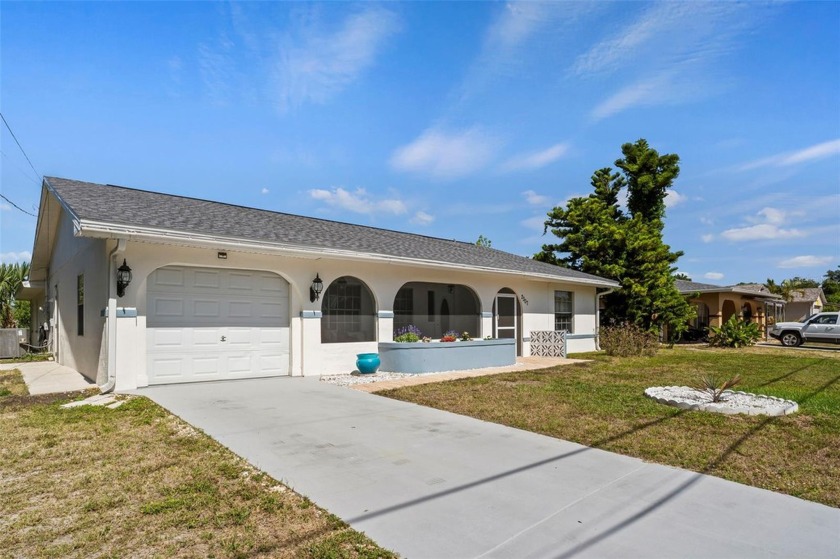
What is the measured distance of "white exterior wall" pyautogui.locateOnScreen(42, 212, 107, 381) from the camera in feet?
30.4

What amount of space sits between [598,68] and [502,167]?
6592 mm

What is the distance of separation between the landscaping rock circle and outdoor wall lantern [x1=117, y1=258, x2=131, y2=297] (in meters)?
9.28

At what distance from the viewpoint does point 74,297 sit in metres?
11.9

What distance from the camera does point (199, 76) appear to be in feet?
38.1

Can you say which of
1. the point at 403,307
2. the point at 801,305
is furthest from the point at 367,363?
the point at 801,305

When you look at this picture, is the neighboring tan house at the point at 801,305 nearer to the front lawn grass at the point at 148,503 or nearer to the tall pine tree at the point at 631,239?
the tall pine tree at the point at 631,239

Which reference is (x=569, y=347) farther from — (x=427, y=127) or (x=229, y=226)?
(x=229, y=226)

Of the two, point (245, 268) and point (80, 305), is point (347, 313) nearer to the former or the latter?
point (245, 268)

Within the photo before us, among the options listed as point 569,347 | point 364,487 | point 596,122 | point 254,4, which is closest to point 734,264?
point 569,347

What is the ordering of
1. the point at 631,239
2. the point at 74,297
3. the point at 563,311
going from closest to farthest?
the point at 74,297
the point at 563,311
the point at 631,239

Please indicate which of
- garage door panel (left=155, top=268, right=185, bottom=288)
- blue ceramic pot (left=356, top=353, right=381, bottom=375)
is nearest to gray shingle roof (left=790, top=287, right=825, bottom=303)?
blue ceramic pot (left=356, top=353, right=381, bottom=375)

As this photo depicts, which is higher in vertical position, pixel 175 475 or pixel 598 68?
pixel 598 68

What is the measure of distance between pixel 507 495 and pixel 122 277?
753cm

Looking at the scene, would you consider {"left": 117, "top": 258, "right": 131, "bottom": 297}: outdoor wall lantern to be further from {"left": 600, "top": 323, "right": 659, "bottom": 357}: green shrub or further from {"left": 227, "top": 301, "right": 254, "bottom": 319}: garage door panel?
{"left": 600, "top": 323, "right": 659, "bottom": 357}: green shrub
